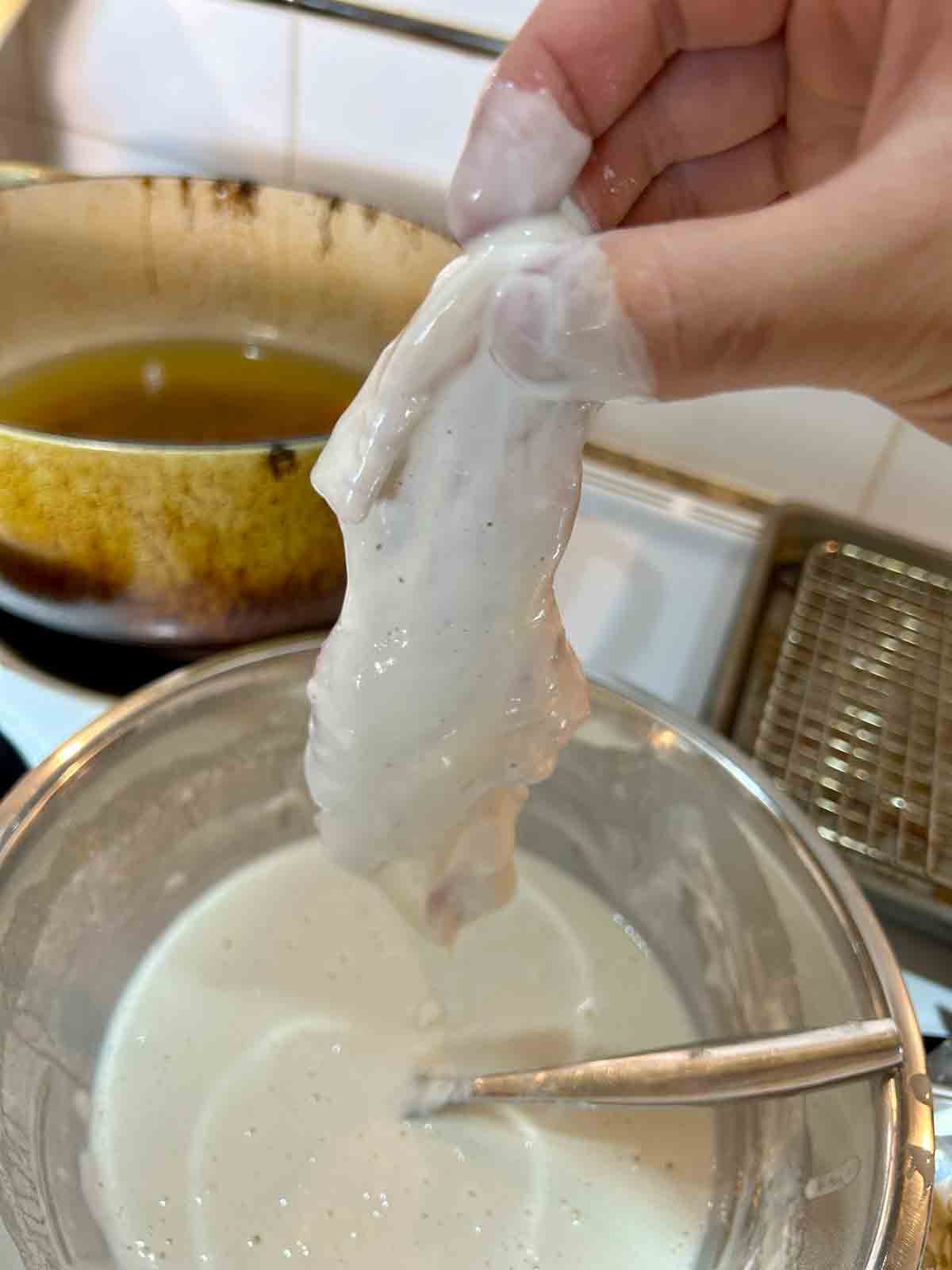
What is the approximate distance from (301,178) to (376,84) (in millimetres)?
90

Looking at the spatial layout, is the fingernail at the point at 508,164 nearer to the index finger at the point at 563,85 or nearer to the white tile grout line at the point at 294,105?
the index finger at the point at 563,85

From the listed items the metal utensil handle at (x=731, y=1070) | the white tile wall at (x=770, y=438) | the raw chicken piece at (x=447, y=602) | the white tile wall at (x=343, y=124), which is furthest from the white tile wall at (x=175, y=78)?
the metal utensil handle at (x=731, y=1070)

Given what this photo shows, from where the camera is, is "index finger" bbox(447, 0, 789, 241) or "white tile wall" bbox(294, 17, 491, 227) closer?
"index finger" bbox(447, 0, 789, 241)

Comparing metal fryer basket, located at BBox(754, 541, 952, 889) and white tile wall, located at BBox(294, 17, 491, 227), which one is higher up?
white tile wall, located at BBox(294, 17, 491, 227)

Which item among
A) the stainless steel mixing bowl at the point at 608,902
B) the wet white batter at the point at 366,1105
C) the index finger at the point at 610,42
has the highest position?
the index finger at the point at 610,42

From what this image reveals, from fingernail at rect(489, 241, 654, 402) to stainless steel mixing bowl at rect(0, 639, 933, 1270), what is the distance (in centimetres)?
25

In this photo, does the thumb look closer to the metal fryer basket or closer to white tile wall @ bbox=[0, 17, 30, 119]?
the metal fryer basket

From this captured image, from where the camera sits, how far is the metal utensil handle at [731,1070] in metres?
0.40

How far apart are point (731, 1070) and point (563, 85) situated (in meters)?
0.37

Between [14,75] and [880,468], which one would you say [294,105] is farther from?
[880,468]

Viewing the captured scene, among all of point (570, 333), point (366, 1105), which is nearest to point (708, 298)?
point (570, 333)

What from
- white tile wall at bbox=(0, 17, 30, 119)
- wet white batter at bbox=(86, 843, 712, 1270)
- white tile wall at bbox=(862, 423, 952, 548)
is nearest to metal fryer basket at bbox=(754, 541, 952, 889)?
white tile wall at bbox=(862, 423, 952, 548)

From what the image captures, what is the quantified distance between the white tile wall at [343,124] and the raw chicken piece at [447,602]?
1.10ft

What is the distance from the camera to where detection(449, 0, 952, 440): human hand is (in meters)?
0.29
